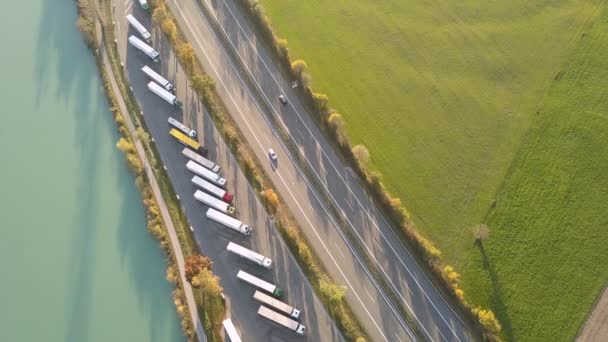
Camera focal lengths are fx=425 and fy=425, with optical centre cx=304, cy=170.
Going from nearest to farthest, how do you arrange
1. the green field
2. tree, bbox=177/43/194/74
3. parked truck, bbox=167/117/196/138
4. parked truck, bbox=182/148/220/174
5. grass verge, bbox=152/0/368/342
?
the green field → grass verge, bbox=152/0/368/342 → parked truck, bbox=182/148/220/174 → parked truck, bbox=167/117/196/138 → tree, bbox=177/43/194/74

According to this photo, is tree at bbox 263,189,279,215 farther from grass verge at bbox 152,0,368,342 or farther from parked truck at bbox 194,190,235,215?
parked truck at bbox 194,190,235,215

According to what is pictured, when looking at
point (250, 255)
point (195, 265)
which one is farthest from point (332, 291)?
point (195, 265)

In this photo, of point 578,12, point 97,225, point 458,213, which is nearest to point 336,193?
point 458,213

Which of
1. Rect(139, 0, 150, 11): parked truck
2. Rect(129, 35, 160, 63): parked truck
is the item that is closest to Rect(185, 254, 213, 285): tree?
Rect(129, 35, 160, 63): parked truck

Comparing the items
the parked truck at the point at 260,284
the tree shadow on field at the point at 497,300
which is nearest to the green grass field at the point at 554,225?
the tree shadow on field at the point at 497,300

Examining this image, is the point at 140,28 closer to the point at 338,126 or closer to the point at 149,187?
the point at 149,187
